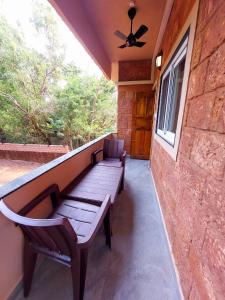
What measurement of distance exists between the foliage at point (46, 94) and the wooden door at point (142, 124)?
3674 millimetres

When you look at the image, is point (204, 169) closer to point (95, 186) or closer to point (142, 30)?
point (95, 186)

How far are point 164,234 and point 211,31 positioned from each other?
1.83 meters

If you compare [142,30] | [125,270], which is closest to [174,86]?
[142,30]

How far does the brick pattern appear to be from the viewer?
5891 mm

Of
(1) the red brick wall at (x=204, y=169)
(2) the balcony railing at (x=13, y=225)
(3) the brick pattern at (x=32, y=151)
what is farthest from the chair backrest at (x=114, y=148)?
(3) the brick pattern at (x=32, y=151)

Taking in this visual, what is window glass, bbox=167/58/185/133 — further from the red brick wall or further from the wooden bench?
the wooden bench

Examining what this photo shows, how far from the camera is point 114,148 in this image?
287cm

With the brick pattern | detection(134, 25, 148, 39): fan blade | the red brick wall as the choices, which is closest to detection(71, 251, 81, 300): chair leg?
the red brick wall

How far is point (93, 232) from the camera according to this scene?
944mm

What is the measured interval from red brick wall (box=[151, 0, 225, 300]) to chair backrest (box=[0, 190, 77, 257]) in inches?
28.1

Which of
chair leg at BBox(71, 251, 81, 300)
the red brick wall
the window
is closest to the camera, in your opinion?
the red brick wall

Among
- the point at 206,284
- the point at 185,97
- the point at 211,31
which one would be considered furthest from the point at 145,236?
the point at 211,31

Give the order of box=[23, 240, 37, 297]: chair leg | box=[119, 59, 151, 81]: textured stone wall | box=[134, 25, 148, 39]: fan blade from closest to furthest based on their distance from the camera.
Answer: box=[23, 240, 37, 297]: chair leg < box=[134, 25, 148, 39]: fan blade < box=[119, 59, 151, 81]: textured stone wall

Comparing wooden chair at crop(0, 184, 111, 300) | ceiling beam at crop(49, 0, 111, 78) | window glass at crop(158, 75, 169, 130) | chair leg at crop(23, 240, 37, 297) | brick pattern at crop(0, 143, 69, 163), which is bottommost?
brick pattern at crop(0, 143, 69, 163)
